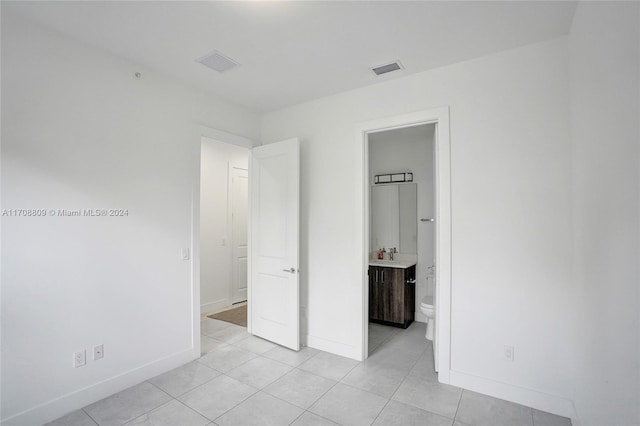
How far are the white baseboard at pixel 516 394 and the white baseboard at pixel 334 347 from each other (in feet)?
2.92

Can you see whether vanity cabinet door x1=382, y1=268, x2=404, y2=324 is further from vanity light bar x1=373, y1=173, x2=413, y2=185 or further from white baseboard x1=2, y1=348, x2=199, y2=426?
white baseboard x1=2, y1=348, x2=199, y2=426

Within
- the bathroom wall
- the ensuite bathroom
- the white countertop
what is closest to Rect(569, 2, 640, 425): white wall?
the ensuite bathroom

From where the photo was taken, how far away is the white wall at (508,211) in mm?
2186

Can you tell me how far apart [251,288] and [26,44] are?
9.47 ft

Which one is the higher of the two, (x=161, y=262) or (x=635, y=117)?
(x=635, y=117)

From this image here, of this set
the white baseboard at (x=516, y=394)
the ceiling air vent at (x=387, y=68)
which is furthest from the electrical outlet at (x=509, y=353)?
the ceiling air vent at (x=387, y=68)

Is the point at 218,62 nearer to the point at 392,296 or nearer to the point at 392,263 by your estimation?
the point at 392,263

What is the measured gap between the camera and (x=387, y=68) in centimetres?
269

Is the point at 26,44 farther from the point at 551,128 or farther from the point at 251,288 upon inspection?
the point at 551,128

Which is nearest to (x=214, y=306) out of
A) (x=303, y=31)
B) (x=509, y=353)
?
(x=509, y=353)

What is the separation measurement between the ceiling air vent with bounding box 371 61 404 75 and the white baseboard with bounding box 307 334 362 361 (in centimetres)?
265

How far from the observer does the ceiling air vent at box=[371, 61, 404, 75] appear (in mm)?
2614

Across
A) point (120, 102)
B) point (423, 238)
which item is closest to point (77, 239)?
point (120, 102)

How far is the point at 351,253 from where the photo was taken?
311 cm
